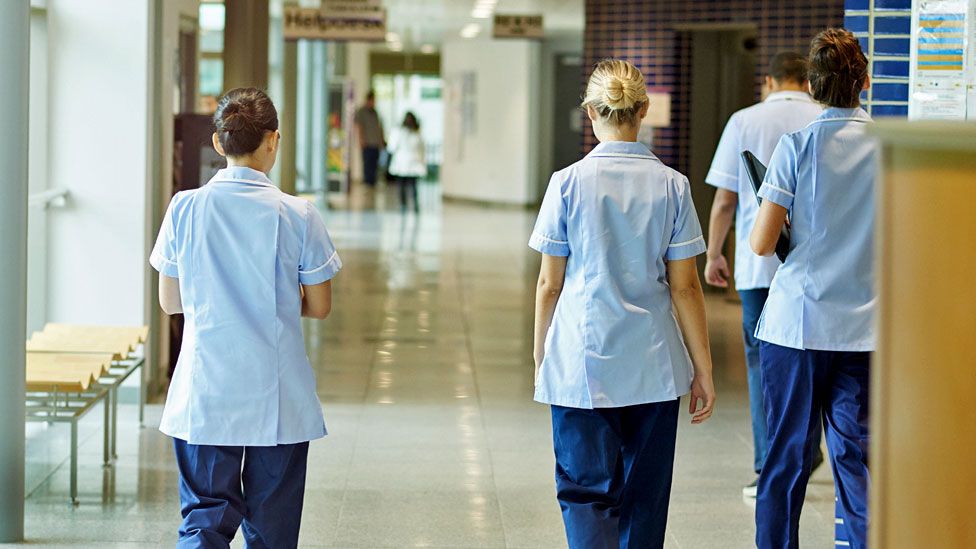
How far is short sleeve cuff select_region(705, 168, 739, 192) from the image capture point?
5.24 metres

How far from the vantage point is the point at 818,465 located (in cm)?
554

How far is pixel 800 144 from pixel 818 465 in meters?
2.21

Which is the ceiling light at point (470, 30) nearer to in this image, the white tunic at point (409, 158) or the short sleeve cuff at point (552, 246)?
the white tunic at point (409, 158)

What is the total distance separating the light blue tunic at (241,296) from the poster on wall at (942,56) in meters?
1.91

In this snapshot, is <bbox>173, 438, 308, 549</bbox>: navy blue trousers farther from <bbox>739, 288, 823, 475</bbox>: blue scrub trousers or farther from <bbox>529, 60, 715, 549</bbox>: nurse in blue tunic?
<bbox>739, 288, 823, 475</bbox>: blue scrub trousers

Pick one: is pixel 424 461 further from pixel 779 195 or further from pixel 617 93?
pixel 617 93

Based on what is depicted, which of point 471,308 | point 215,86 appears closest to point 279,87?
point 215,86

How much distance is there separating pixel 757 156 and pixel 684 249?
189cm

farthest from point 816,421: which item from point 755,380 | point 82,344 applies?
point 82,344

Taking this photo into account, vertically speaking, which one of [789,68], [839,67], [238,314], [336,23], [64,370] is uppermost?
[336,23]

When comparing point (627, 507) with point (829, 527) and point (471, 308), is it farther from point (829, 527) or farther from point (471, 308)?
point (471, 308)

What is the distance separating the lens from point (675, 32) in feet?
44.9

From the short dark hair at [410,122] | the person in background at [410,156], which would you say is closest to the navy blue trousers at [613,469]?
the person in background at [410,156]

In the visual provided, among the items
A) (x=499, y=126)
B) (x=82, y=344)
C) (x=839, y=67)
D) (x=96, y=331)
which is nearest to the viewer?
(x=839, y=67)
